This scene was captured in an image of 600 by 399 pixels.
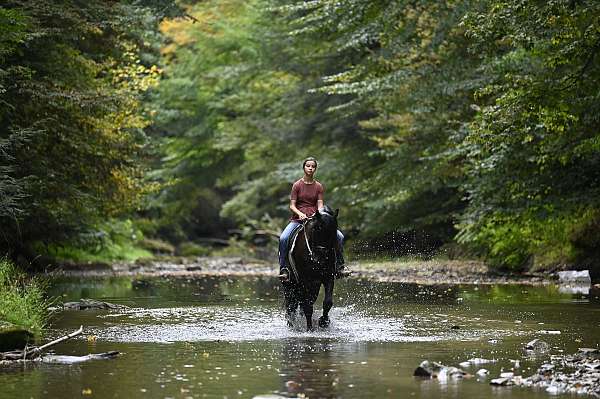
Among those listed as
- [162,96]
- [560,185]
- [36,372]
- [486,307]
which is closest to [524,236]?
[560,185]

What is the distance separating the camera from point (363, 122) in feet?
133

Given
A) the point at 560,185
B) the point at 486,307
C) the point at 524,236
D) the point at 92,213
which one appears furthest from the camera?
the point at 92,213

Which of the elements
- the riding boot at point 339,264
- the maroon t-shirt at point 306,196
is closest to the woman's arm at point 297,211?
the maroon t-shirt at point 306,196

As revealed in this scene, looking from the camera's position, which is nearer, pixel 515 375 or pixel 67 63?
pixel 515 375

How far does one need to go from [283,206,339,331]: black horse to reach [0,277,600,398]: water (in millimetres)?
392

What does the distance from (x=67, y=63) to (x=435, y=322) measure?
49.5ft

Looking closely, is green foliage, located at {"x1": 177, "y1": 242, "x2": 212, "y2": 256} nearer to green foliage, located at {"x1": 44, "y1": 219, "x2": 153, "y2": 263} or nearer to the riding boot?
green foliage, located at {"x1": 44, "y1": 219, "x2": 153, "y2": 263}

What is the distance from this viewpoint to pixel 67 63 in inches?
1147

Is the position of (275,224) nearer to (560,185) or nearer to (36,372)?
(560,185)

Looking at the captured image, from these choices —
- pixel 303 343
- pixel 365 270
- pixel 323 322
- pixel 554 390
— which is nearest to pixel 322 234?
pixel 323 322

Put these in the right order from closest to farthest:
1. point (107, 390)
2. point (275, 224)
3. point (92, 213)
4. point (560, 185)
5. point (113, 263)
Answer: point (107, 390)
point (560, 185)
point (92, 213)
point (113, 263)
point (275, 224)

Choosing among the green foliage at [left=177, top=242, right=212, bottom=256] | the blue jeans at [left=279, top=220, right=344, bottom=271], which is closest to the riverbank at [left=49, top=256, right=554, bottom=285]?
the green foliage at [left=177, top=242, right=212, bottom=256]

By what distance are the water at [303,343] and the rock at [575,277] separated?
1904 millimetres

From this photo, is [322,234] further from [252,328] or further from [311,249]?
[252,328]
